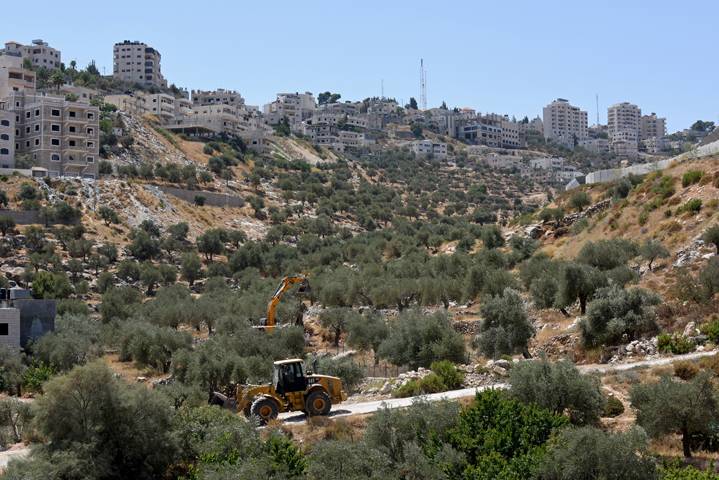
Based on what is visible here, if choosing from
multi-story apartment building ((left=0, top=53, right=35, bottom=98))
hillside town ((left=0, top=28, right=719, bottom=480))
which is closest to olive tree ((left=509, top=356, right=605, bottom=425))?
hillside town ((left=0, top=28, right=719, bottom=480))

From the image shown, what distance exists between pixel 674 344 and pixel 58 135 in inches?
3431

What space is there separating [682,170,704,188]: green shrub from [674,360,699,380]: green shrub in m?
27.1

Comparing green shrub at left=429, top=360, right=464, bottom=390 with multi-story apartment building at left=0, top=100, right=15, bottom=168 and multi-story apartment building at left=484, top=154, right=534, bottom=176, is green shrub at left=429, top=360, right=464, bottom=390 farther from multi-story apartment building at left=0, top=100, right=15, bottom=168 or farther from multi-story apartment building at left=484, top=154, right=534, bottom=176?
multi-story apartment building at left=484, top=154, right=534, bottom=176

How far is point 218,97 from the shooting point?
576 ft

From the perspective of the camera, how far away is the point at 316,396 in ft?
64.5

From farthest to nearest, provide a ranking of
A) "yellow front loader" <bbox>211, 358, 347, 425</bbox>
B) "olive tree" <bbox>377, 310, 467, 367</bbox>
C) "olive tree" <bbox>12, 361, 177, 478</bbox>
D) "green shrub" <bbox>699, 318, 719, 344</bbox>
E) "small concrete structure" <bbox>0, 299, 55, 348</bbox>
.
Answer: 1. "small concrete structure" <bbox>0, 299, 55, 348</bbox>
2. "olive tree" <bbox>377, 310, 467, 367</bbox>
3. "green shrub" <bbox>699, 318, 719, 344</bbox>
4. "yellow front loader" <bbox>211, 358, 347, 425</bbox>
5. "olive tree" <bbox>12, 361, 177, 478</bbox>

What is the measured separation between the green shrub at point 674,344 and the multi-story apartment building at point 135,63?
565 feet

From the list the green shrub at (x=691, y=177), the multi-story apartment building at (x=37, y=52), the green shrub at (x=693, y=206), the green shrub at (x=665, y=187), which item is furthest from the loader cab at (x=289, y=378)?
the multi-story apartment building at (x=37, y=52)

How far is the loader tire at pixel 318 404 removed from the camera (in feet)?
64.1

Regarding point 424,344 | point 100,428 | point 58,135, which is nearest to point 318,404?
point 100,428

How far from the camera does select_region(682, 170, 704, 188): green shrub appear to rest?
139ft

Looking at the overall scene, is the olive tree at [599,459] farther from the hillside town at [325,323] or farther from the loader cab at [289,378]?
the loader cab at [289,378]

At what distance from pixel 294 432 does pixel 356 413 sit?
7.00 feet

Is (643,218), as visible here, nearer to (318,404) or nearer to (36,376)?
(318,404)
